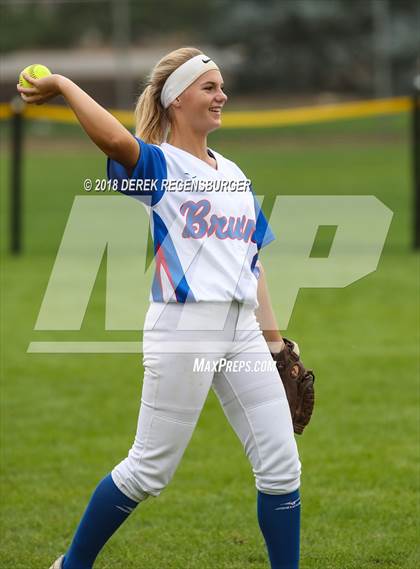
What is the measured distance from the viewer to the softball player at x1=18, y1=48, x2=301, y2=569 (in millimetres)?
3771

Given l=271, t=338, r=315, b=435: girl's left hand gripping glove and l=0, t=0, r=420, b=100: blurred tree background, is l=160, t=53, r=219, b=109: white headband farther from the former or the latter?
l=0, t=0, r=420, b=100: blurred tree background

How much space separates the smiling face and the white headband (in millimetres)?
14

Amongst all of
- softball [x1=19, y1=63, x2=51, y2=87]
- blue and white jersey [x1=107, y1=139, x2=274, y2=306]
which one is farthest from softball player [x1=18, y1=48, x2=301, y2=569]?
softball [x1=19, y1=63, x2=51, y2=87]

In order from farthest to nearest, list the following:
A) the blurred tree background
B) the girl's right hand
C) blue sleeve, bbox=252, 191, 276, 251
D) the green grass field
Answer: the blurred tree background → the green grass field → blue sleeve, bbox=252, 191, 276, 251 → the girl's right hand

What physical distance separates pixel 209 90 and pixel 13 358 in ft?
16.2

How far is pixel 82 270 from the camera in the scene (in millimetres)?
12164

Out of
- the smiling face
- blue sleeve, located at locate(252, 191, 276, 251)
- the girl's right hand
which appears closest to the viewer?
the girl's right hand

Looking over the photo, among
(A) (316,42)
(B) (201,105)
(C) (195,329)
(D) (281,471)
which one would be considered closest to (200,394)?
(C) (195,329)

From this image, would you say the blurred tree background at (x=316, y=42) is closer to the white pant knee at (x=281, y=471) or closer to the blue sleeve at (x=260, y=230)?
the blue sleeve at (x=260, y=230)

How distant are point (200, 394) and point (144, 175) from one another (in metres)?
0.73

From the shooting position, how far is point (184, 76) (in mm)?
3873

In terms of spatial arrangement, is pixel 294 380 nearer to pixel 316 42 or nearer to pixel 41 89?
pixel 41 89

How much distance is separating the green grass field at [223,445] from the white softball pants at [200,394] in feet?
2.74

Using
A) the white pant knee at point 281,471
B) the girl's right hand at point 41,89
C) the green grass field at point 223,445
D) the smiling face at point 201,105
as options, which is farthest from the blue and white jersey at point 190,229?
the green grass field at point 223,445
